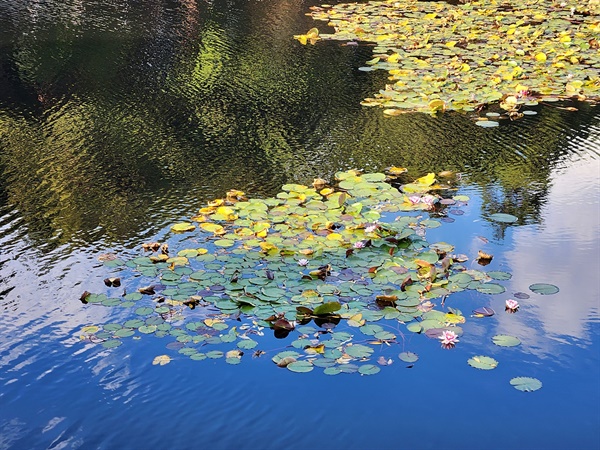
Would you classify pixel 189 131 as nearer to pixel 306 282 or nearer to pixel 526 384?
pixel 306 282

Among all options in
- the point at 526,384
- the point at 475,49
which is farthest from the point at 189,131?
the point at 475,49

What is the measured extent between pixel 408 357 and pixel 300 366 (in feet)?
1.39

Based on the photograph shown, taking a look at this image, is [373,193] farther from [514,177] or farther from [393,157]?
[514,177]

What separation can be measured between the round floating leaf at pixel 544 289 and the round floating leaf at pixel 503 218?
670 millimetres

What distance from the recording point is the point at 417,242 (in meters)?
3.61

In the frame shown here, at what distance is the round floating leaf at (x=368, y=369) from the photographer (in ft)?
9.00

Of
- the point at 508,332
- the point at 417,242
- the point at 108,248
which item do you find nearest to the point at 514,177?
the point at 417,242

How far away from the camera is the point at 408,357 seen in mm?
2838

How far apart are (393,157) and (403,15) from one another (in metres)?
4.34

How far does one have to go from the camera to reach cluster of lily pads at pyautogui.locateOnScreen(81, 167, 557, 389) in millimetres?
2891

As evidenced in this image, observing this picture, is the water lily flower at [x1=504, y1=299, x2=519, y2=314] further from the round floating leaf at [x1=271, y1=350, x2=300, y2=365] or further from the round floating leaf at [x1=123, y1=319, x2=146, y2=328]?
the round floating leaf at [x1=123, y1=319, x2=146, y2=328]

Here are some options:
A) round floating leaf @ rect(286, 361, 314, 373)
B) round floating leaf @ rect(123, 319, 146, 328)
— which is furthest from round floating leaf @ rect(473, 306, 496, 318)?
round floating leaf @ rect(123, 319, 146, 328)

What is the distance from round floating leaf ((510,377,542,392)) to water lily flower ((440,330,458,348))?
0.27m

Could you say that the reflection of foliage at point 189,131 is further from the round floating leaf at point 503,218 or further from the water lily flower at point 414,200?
the water lily flower at point 414,200
